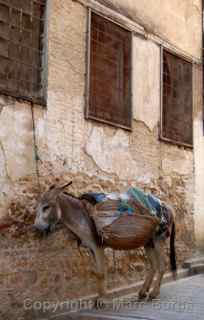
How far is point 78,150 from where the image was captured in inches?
296

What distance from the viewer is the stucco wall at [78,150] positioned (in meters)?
6.51

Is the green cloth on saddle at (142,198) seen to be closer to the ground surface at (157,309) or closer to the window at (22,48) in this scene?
the ground surface at (157,309)

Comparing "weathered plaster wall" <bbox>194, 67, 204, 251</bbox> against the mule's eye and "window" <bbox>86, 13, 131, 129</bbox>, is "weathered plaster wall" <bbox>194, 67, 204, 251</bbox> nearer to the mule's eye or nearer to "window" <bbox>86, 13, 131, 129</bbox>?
"window" <bbox>86, 13, 131, 129</bbox>

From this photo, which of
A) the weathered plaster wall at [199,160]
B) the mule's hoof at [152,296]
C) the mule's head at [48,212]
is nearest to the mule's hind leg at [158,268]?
the mule's hoof at [152,296]

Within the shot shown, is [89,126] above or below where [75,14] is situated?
below

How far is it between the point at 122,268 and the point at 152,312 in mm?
1917

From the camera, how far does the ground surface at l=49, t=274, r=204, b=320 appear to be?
616 centimetres

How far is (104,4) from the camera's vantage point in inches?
327

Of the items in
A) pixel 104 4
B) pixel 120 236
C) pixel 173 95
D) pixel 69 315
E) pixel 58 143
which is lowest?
pixel 69 315

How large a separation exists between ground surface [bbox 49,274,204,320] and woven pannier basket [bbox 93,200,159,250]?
2.71 feet

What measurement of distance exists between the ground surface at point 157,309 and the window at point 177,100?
3211mm

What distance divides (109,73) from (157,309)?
3.90 m

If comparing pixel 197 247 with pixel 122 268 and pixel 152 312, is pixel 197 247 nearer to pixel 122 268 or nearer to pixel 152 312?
pixel 122 268

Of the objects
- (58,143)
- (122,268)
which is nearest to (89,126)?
(58,143)
